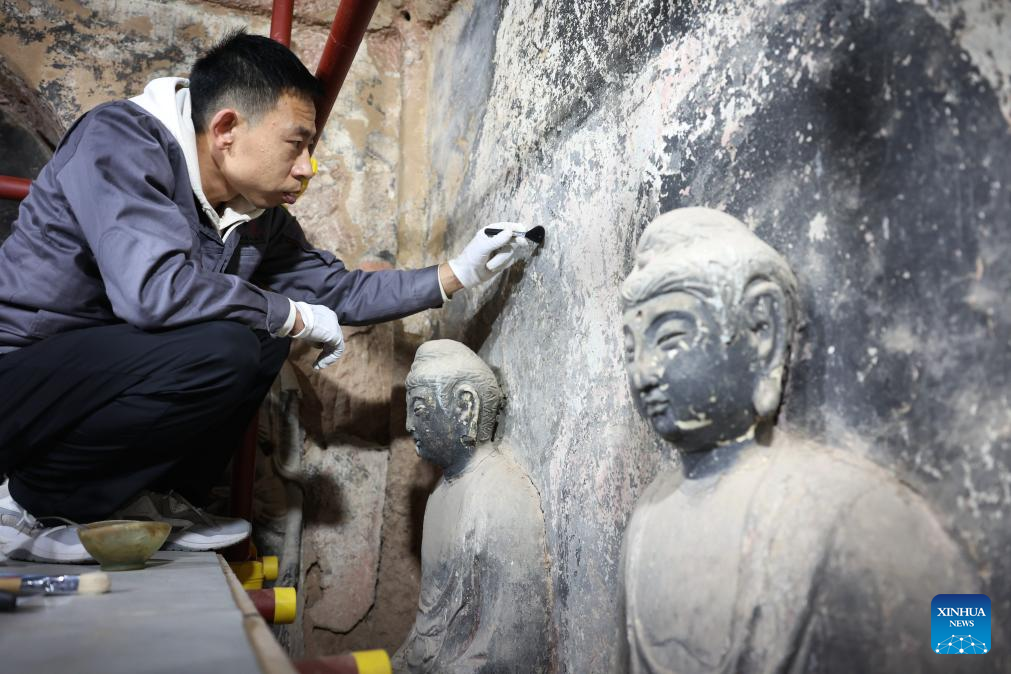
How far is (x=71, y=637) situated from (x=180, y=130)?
141 centimetres

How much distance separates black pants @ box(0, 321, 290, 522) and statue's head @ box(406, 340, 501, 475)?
1.48 feet

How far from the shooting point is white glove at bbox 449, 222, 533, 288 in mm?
2207

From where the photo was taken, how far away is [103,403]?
1.97 metres

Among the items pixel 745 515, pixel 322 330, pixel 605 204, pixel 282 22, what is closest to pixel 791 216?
pixel 745 515

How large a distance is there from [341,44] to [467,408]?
1.08m

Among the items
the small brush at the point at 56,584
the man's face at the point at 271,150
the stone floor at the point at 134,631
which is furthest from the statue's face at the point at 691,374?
the man's face at the point at 271,150

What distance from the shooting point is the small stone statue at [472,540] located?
1.92 metres

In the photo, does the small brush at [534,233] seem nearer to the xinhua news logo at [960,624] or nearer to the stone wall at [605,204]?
→ the stone wall at [605,204]

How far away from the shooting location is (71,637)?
46.4 inches

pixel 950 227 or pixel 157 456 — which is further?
pixel 157 456

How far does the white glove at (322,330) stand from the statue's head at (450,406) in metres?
0.25

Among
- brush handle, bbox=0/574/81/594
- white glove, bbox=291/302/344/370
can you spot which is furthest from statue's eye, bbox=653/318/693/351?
white glove, bbox=291/302/344/370

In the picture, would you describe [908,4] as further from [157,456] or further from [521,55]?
[157,456]

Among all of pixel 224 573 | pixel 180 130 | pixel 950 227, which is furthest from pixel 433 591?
pixel 950 227
